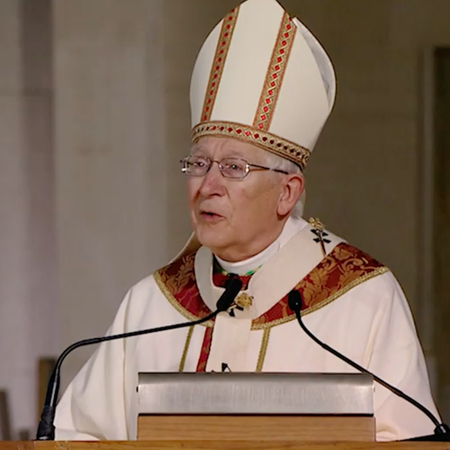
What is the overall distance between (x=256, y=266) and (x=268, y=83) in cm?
52

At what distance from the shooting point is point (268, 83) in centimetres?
350

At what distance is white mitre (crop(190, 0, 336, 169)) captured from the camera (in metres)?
3.45

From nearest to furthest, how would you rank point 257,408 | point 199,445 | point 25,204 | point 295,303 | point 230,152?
point 199,445 → point 257,408 → point 295,303 → point 230,152 → point 25,204

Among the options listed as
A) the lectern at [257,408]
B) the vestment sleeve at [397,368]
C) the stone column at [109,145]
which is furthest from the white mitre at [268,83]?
the stone column at [109,145]

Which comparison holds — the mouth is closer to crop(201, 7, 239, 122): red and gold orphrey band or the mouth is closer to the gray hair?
the gray hair

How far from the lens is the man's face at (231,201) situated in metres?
3.29

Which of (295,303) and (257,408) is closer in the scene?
(257,408)

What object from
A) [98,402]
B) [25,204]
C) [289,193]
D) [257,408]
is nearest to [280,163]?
[289,193]

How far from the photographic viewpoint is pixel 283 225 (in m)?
3.48

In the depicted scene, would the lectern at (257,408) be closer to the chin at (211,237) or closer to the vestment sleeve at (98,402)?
the chin at (211,237)

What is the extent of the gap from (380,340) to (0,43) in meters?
3.02


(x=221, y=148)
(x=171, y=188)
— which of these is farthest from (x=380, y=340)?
(x=171, y=188)

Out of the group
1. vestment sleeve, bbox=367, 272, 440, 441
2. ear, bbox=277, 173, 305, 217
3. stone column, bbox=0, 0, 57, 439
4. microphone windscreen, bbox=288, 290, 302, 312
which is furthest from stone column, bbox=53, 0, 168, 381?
microphone windscreen, bbox=288, 290, 302, 312

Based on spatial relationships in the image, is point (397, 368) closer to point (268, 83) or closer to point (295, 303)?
point (295, 303)
